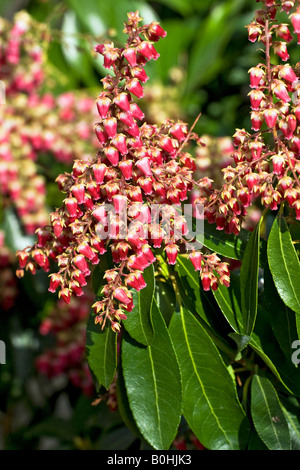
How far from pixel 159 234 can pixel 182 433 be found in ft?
1.49

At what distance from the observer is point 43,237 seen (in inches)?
30.1

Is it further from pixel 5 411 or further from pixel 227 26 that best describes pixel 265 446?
pixel 227 26

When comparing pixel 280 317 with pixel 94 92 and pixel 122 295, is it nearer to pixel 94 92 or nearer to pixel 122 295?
pixel 122 295

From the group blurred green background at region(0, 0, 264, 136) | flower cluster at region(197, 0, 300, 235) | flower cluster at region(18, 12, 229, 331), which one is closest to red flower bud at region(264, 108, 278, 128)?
flower cluster at region(197, 0, 300, 235)

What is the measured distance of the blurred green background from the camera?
80.0 inches

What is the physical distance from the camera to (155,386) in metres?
0.75

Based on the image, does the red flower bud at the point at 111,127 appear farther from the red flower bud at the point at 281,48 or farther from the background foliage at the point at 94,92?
the background foliage at the point at 94,92

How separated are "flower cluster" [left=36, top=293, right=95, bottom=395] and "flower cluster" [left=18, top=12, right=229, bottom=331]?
1070mm

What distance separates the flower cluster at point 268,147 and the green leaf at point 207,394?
158 millimetres

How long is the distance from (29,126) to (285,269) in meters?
1.43

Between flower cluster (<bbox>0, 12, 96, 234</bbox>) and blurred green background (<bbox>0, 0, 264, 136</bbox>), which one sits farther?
blurred green background (<bbox>0, 0, 264, 136</bbox>)

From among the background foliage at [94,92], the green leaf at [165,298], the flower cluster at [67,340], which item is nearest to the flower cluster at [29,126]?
the background foliage at [94,92]

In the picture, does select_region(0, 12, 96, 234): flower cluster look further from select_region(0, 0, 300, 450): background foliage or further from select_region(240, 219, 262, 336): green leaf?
select_region(240, 219, 262, 336): green leaf

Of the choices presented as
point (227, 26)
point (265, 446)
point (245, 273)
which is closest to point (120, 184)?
point (245, 273)
